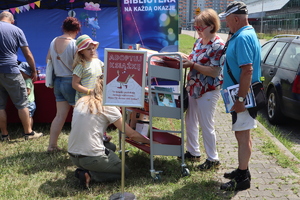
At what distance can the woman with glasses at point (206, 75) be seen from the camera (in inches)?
151

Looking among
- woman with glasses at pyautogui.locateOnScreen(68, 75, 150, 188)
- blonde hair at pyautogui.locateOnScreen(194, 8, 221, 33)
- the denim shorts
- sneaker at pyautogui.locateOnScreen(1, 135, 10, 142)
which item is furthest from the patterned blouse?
sneaker at pyautogui.locateOnScreen(1, 135, 10, 142)

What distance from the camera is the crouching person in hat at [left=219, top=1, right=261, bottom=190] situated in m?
3.17

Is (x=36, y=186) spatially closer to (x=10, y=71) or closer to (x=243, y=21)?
(x=10, y=71)

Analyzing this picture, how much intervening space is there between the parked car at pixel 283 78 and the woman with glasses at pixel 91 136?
3.29 m

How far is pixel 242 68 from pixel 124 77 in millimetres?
1098

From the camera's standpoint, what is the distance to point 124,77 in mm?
3201

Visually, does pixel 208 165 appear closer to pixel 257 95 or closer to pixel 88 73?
pixel 257 95

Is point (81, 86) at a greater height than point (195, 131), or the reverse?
point (81, 86)

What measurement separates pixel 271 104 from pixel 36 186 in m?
4.51

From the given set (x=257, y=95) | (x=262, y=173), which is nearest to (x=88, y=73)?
(x=257, y=95)

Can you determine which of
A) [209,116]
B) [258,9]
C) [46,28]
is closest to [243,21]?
[209,116]

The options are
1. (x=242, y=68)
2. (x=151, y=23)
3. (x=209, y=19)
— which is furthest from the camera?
(x=151, y=23)

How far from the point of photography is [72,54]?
4.60 meters

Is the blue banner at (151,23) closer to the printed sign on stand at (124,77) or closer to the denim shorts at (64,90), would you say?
the denim shorts at (64,90)
